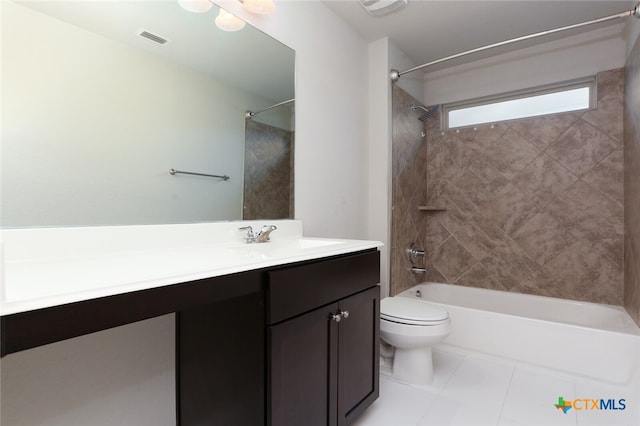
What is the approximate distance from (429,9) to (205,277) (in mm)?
2198

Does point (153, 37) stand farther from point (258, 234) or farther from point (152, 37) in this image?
point (258, 234)

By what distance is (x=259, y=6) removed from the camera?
1538 millimetres

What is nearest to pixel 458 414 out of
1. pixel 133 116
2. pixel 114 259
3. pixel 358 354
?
pixel 358 354

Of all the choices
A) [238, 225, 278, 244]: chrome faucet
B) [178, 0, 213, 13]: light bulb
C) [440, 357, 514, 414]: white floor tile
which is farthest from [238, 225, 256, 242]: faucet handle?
[440, 357, 514, 414]: white floor tile

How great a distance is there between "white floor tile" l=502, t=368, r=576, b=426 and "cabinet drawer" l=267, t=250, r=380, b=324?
0.93 metres

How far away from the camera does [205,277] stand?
0.77 meters

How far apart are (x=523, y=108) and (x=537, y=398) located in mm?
2141

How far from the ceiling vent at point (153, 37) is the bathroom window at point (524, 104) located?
247 centimetres

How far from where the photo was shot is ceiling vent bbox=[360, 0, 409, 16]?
1.96 meters

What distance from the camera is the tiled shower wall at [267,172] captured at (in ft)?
5.26

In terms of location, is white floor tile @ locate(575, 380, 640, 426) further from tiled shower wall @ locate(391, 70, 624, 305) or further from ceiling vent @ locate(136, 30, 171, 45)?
ceiling vent @ locate(136, 30, 171, 45)

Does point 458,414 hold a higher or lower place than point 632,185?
lower

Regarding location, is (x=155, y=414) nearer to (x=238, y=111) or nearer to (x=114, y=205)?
(x=114, y=205)

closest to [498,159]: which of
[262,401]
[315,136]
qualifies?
[315,136]
